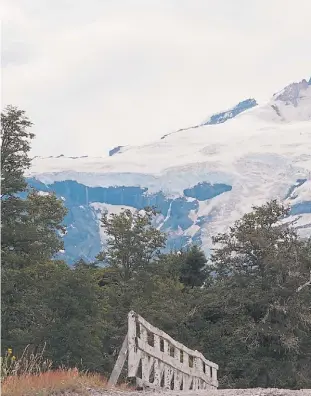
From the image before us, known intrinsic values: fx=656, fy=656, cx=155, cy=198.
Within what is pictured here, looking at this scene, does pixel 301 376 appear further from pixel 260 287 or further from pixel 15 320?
pixel 15 320

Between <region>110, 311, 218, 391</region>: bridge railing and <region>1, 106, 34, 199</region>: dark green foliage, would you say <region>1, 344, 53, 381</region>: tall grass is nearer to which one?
<region>110, 311, 218, 391</region>: bridge railing

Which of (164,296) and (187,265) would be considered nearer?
(164,296)

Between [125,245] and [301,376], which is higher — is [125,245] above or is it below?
above

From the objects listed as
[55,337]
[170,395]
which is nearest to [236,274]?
[55,337]

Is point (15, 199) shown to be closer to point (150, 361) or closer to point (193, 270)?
point (150, 361)

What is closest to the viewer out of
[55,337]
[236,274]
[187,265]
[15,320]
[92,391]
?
[92,391]

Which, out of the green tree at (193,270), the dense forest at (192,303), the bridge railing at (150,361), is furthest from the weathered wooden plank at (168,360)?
the green tree at (193,270)

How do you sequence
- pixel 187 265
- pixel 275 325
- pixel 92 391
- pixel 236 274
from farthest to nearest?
pixel 187 265
pixel 236 274
pixel 275 325
pixel 92 391

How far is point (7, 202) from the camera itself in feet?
102

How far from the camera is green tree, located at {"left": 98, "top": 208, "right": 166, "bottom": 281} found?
161ft

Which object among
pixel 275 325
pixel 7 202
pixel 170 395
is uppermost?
pixel 7 202

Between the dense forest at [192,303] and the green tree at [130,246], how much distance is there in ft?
21.8

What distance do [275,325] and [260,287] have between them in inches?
91.7

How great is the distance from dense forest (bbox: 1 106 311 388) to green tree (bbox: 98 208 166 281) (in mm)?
6655
